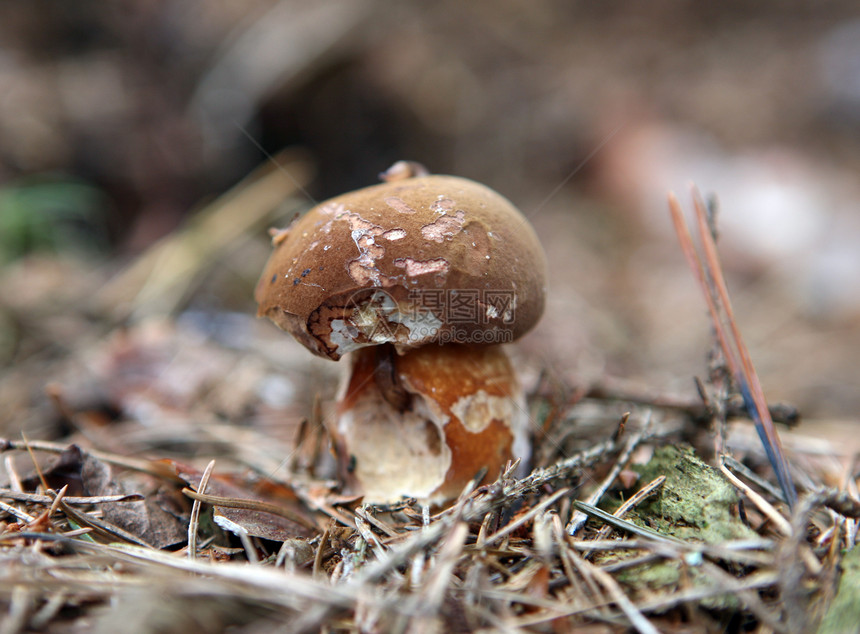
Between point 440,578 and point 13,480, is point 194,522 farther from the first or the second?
point 440,578

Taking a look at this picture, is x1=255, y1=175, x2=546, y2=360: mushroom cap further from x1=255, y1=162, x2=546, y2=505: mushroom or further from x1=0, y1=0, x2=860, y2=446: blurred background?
x1=0, y1=0, x2=860, y2=446: blurred background

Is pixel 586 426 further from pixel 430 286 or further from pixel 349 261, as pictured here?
pixel 349 261

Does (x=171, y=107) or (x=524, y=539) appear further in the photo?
(x=171, y=107)

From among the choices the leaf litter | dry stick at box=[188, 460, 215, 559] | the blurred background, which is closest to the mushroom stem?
the leaf litter

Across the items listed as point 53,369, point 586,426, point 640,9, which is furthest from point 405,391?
point 640,9

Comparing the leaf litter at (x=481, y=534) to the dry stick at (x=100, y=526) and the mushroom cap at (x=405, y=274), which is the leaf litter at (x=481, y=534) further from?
the mushroom cap at (x=405, y=274)

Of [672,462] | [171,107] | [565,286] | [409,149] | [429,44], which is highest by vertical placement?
[429,44]
